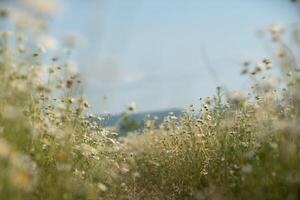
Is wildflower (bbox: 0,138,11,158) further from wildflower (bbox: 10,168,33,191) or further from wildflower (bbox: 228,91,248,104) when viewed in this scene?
A: wildflower (bbox: 228,91,248,104)

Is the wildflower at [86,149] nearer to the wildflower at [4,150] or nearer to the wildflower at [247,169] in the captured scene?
the wildflower at [247,169]

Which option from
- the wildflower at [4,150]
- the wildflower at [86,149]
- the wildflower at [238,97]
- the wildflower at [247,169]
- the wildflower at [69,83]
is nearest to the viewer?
the wildflower at [4,150]

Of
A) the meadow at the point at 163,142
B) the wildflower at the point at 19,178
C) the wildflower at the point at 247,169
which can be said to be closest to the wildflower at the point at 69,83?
the meadow at the point at 163,142

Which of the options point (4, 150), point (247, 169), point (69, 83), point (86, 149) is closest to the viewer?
point (4, 150)

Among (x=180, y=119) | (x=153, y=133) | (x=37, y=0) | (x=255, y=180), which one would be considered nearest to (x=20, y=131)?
(x=37, y=0)

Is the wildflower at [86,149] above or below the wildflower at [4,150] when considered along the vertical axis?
above

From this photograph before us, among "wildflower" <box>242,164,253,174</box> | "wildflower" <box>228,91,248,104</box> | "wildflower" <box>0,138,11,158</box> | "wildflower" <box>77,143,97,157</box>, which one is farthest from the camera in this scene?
"wildflower" <box>77,143,97,157</box>

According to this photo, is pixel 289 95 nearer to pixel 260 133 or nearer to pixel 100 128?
pixel 260 133

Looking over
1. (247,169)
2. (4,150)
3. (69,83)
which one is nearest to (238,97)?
(247,169)

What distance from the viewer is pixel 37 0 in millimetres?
4207

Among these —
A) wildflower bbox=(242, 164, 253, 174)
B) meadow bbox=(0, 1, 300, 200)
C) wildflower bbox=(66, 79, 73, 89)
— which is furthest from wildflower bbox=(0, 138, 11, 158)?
wildflower bbox=(242, 164, 253, 174)

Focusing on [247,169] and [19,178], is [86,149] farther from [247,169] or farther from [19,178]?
[19,178]

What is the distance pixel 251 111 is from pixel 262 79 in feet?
1.90

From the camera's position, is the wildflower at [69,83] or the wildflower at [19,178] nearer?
the wildflower at [19,178]
